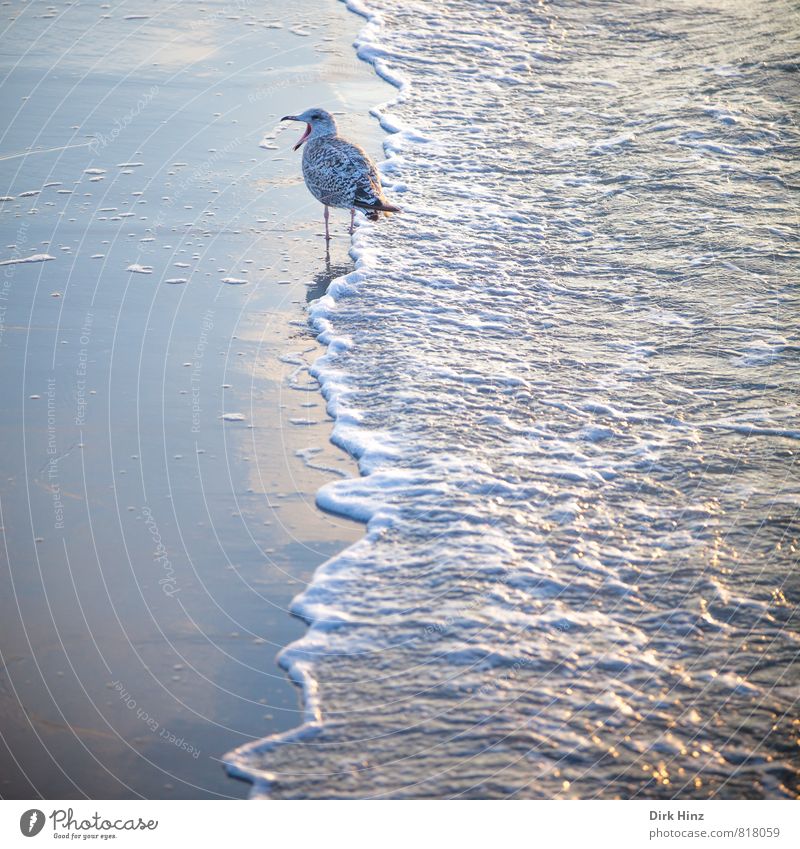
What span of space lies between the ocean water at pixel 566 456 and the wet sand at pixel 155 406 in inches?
10.2

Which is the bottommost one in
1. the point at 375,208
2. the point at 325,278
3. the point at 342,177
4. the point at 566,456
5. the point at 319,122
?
the point at 566,456

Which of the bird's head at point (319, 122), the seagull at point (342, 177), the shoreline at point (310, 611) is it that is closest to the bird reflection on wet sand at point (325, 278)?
the shoreline at point (310, 611)

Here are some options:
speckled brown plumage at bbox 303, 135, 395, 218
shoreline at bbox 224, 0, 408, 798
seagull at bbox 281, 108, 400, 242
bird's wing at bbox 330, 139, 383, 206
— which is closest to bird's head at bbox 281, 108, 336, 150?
seagull at bbox 281, 108, 400, 242

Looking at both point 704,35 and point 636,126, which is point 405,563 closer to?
point 636,126

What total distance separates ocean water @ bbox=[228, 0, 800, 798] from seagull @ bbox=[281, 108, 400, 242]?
1.23 ft

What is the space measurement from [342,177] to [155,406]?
293 cm

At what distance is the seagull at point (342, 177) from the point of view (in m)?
8.01

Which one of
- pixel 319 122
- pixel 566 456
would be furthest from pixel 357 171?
pixel 566 456

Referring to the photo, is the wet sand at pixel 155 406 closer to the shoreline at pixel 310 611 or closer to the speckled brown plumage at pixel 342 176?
the shoreline at pixel 310 611

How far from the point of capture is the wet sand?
13.6ft

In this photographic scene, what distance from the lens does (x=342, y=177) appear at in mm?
8023

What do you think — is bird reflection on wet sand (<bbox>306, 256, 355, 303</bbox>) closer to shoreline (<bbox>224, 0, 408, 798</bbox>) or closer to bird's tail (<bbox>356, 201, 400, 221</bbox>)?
shoreline (<bbox>224, 0, 408, 798</bbox>)

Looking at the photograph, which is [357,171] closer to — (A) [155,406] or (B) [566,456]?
(A) [155,406]

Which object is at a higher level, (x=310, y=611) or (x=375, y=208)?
(x=375, y=208)
